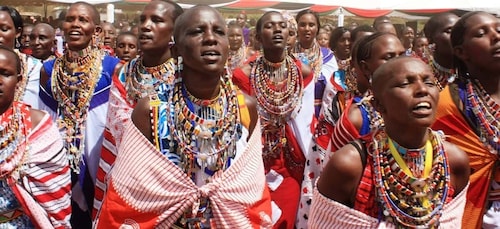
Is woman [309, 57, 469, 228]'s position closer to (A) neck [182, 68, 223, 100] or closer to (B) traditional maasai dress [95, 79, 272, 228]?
(B) traditional maasai dress [95, 79, 272, 228]

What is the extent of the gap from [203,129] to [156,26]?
151cm

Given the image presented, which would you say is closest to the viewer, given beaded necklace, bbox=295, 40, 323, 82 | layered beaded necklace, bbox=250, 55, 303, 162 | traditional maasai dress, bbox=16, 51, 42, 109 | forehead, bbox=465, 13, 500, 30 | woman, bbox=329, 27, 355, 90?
forehead, bbox=465, 13, 500, 30

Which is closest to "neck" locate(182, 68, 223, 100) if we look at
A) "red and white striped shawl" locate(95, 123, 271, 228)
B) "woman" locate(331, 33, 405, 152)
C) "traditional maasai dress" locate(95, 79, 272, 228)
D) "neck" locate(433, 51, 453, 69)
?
"traditional maasai dress" locate(95, 79, 272, 228)

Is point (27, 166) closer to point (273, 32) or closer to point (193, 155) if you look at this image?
point (193, 155)

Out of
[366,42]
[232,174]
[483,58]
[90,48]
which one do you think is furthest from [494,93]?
[90,48]

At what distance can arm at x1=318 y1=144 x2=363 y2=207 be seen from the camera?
9.39 feet

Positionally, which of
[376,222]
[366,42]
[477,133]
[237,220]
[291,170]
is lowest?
[291,170]

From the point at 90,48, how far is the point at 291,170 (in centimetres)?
208

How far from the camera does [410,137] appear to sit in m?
2.95

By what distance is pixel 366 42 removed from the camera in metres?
4.25

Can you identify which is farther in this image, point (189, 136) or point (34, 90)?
point (34, 90)

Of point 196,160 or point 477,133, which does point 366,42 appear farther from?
point 196,160

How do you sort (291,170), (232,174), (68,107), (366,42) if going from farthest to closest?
1. (291,170)
2. (68,107)
3. (366,42)
4. (232,174)

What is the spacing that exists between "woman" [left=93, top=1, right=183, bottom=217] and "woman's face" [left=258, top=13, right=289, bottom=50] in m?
1.51
